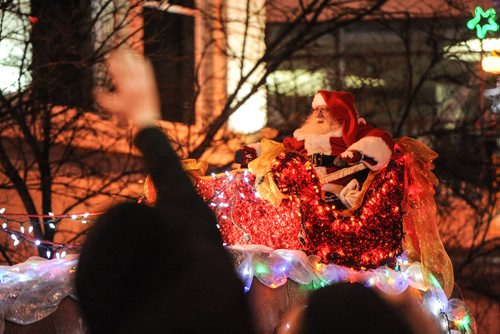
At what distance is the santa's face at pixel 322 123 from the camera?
6617mm

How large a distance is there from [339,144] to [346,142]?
5cm

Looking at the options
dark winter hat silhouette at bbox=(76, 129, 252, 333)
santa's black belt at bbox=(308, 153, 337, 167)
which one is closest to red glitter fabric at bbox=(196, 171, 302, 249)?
santa's black belt at bbox=(308, 153, 337, 167)

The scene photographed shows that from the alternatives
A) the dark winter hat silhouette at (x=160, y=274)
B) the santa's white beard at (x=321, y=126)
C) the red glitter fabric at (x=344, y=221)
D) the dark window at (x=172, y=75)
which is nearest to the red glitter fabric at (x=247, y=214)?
the red glitter fabric at (x=344, y=221)

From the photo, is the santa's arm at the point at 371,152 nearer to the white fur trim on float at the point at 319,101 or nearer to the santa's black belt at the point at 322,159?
the santa's black belt at the point at 322,159

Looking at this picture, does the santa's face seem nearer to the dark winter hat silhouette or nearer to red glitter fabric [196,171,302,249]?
red glitter fabric [196,171,302,249]

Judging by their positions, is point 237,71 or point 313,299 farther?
point 237,71

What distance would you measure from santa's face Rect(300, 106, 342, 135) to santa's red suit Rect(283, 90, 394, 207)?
0.02m

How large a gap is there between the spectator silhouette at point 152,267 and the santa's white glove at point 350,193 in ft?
10.4

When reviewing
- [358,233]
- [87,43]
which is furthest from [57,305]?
[87,43]

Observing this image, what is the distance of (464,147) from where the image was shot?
468 inches

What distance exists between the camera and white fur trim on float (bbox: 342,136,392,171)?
19.8ft

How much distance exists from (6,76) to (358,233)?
4.47 metres

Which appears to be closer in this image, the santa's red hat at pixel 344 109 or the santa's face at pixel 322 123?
the santa's red hat at pixel 344 109

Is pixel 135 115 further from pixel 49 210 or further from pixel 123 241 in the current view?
pixel 49 210
